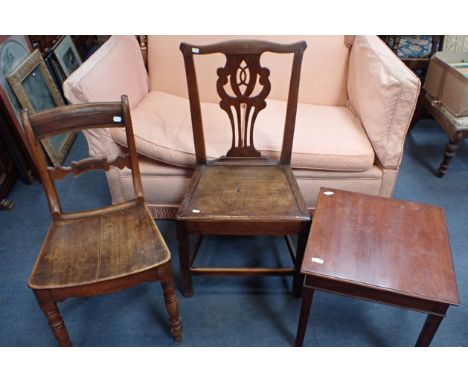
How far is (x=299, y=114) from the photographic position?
1.91 metres

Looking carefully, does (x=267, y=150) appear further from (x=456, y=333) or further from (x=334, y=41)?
(x=456, y=333)

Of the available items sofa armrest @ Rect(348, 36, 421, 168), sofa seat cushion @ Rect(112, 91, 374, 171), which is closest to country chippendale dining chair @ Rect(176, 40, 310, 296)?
sofa seat cushion @ Rect(112, 91, 374, 171)

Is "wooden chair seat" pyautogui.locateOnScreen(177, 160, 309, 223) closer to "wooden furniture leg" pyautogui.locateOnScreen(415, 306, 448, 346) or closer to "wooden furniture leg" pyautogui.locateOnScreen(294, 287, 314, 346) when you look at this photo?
"wooden furniture leg" pyautogui.locateOnScreen(294, 287, 314, 346)

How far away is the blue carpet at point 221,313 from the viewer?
141 centimetres

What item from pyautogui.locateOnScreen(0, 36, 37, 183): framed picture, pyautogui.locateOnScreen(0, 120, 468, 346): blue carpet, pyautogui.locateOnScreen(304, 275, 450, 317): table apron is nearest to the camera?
pyautogui.locateOnScreen(304, 275, 450, 317): table apron

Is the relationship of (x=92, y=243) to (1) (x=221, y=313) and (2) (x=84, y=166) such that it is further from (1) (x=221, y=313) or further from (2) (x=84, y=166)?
(1) (x=221, y=313)

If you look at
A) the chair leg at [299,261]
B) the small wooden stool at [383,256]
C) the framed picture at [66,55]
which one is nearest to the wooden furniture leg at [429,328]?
the small wooden stool at [383,256]

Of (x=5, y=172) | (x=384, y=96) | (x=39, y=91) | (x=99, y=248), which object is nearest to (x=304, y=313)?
(x=99, y=248)

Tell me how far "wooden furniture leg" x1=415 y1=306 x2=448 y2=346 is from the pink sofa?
73 cm

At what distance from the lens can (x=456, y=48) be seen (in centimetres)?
254

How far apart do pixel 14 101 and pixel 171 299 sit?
4.81ft

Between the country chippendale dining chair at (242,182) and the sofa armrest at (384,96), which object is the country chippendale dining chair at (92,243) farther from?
the sofa armrest at (384,96)

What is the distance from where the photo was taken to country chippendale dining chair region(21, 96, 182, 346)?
44.0 inches

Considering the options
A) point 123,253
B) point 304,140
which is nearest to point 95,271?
point 123,253
